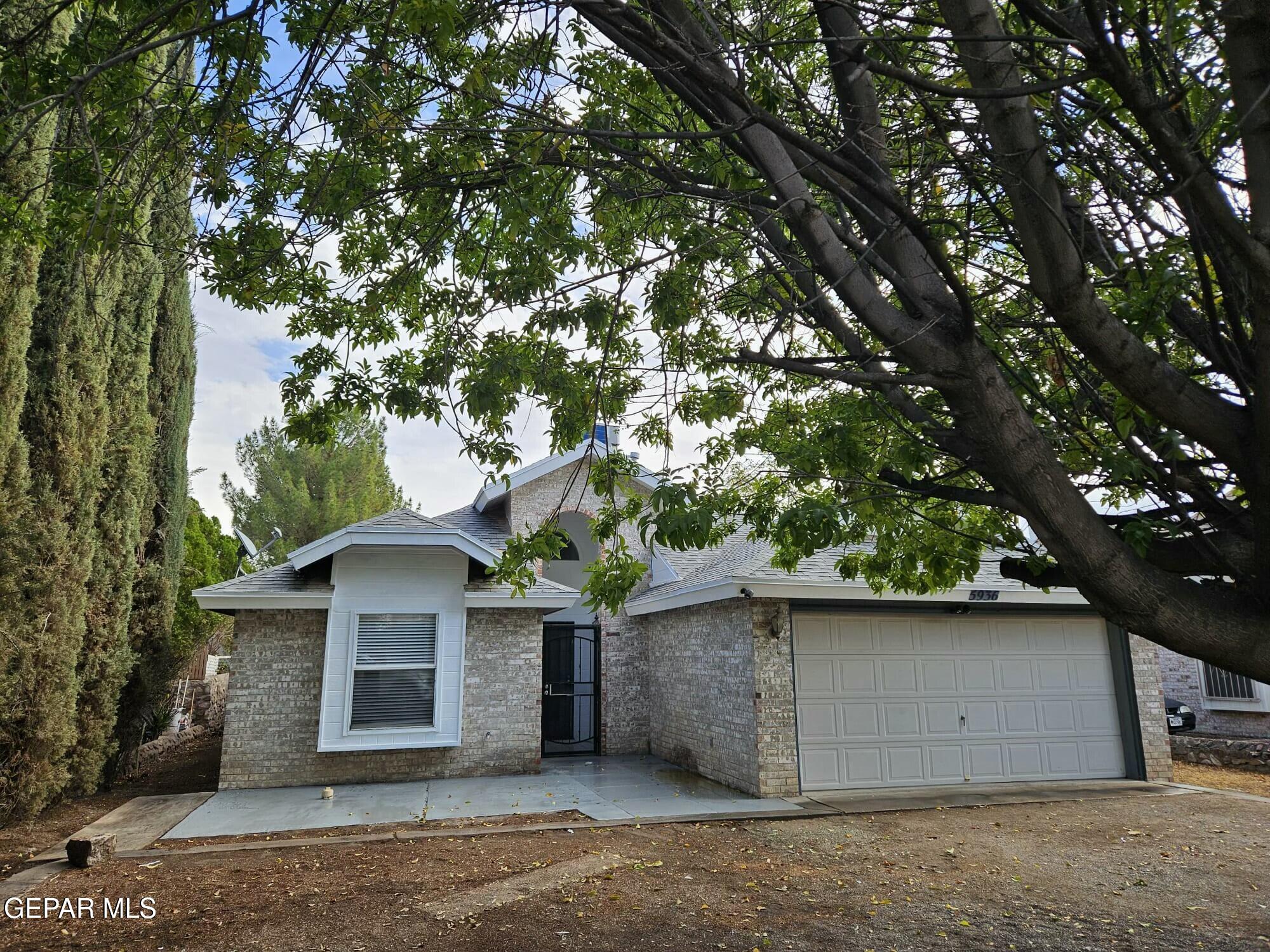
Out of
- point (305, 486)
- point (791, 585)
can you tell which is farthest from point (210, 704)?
point (791, 585)

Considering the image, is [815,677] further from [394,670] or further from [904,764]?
[394,670]

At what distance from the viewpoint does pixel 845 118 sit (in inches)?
179

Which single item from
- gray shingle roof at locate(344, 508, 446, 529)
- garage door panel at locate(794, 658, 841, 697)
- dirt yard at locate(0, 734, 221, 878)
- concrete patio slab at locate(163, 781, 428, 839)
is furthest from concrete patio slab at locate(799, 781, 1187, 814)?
dirt yard at locate(0, 734, 221, 878)

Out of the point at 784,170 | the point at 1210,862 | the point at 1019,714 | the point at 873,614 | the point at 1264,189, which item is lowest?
the point at 1210,862

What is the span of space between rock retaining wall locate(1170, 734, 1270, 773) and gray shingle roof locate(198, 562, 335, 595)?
592 inches

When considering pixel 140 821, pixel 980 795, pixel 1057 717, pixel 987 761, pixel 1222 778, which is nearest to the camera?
pixel 140 821

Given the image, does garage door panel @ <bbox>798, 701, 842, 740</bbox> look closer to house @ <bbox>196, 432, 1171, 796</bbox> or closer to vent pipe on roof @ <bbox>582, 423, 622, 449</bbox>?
house @ <bbox>196, 432, 1171, 796</bbox>

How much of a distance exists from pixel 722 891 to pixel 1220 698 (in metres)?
13.6

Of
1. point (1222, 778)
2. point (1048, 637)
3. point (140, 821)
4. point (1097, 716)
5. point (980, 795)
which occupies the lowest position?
point (1222, 778)

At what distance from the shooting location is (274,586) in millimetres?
11406

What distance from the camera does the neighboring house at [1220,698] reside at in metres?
14.3

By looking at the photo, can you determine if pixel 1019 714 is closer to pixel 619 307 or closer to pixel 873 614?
pixel 873 614

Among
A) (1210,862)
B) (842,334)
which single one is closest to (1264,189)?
(842,334)

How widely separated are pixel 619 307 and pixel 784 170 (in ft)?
6.74
